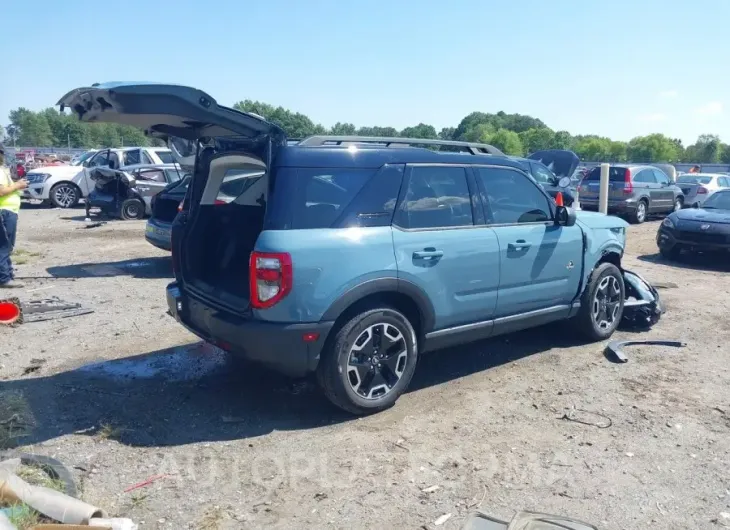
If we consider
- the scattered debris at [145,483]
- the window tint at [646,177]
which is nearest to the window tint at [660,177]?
the window tint at [646,177]

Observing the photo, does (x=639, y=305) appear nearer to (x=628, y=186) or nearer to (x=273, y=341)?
(x=273, y=341)

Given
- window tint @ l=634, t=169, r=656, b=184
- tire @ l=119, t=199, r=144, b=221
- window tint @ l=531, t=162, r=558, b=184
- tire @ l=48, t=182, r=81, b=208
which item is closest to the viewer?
window tint @ l=531, t=162, r=558, b=184

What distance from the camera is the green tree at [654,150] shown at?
2625 inches

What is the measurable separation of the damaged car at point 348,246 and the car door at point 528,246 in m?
0.01

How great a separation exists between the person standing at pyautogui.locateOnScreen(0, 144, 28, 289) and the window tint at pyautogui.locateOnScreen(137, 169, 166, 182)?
6966 mm

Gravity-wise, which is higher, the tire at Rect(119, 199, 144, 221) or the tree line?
the tree line

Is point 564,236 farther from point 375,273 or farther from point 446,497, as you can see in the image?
point 446,497

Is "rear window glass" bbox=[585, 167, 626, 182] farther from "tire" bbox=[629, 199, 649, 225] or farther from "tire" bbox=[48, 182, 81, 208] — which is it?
"tire" bbox=[48, 182, 81, 208]

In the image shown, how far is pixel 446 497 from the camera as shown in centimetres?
356

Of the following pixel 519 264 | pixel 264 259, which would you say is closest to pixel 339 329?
pixel 264 259

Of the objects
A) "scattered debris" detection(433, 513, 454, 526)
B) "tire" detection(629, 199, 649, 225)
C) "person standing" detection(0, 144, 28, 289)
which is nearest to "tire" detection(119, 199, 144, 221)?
"person standing" detection(0, 144, 28, 289)

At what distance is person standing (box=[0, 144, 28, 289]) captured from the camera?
8281 mm

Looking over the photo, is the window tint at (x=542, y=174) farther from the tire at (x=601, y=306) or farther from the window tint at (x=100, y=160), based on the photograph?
the window tint at (x=100, y=160)

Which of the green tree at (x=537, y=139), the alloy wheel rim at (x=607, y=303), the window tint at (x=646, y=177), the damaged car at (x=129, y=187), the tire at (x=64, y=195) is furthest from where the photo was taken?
the green tree at (x=537, y=139)
